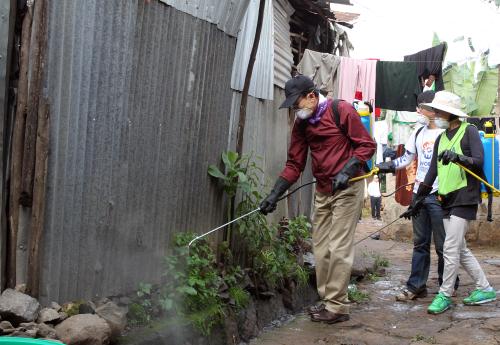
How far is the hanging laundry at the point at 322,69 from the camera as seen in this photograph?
34.2 ft

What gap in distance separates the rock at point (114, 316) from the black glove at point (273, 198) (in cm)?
180

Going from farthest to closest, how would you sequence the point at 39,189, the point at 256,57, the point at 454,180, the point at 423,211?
the point at 256,57
the point at 423,211
the point at 454,180
the point at 39,189

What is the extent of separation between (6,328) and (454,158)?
4.25 meters

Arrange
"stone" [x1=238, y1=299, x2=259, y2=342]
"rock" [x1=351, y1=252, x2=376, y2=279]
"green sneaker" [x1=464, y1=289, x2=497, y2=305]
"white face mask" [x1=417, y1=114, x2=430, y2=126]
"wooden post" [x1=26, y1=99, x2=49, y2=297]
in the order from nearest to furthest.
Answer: "wooden post" [x1=26, y1=99, x2=49, y2=297], "stone" [x1=238, y1=299, x2=259, y2=342], "green sneaker" [x1=464, y1=289, x2=497, y2=305], "white face mask" [x1=417, y1=114, x2=430, y2=126], "rock" [x1=351, y1=252, x2=376, y2=279]

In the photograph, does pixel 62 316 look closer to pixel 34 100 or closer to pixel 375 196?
pixel 34 100

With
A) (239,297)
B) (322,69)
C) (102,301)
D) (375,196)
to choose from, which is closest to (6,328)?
(102,301)

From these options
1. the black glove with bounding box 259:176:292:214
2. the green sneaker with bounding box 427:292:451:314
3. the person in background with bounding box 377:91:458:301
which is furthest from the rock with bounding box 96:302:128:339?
the person in background with bounding box 377:91:458:301

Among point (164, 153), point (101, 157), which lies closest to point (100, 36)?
point (101, 157)

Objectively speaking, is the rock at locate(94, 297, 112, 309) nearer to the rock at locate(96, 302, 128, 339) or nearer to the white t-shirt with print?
the rock at locate(96, 302, 128, 339)

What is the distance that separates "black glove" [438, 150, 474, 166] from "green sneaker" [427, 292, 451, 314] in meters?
1.48

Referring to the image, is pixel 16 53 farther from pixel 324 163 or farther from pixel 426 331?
pixel 426 331

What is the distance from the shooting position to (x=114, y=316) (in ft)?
13.6

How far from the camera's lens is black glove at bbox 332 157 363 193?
17.6ft

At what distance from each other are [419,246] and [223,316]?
9.34 ft
